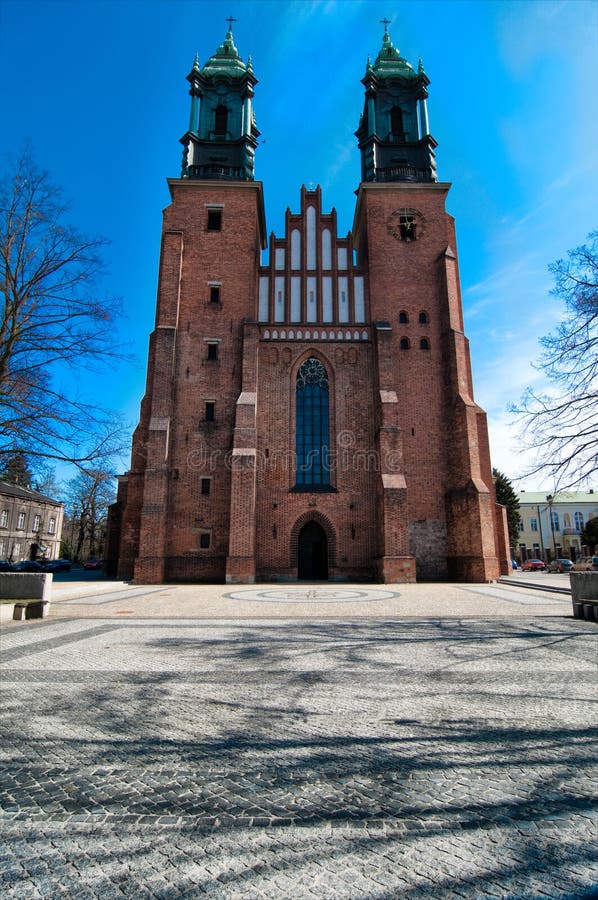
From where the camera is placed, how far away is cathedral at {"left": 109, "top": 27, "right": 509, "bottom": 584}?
1939 cm

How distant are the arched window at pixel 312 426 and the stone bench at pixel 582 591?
39.7 feet

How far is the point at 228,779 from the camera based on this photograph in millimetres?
2676

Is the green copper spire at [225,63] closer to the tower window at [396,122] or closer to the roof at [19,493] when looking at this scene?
the tower window at [396,122]

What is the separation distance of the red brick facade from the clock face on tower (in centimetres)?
10

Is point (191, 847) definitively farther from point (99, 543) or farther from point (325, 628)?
point (99, 543)

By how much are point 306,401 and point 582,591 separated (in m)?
14.2

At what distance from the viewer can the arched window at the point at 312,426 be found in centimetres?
2106

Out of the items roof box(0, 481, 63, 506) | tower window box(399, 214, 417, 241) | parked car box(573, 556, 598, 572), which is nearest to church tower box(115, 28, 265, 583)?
tower window box(399, 214, 417, 241)

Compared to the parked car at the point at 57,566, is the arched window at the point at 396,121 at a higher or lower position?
higher

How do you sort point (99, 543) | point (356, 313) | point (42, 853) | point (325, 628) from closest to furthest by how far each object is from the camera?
point (42, 853) < point (325, 628) < point (356, 313) < point (99, 543)

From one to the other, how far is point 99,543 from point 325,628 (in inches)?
2232

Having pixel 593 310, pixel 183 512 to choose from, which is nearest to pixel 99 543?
pixel 183 512

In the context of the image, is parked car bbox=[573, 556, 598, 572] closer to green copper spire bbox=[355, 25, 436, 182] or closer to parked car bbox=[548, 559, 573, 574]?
parked car bbox=[548, 559, 573, 574]

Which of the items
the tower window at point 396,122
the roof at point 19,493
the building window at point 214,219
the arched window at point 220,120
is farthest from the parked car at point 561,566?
the roof at point 19,493
